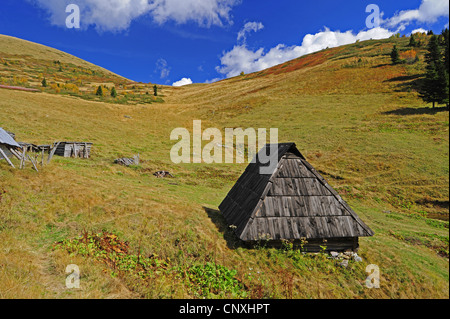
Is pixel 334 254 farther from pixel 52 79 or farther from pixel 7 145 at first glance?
pixel 52 79

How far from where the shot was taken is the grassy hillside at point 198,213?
5.88 m

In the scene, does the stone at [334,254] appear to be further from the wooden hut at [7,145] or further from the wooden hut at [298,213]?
the wooden hut at [7,145]

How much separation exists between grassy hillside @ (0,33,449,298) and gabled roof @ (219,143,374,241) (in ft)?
3.19

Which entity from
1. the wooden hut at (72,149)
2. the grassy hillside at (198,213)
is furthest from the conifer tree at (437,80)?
the wooden hut at (72,149)

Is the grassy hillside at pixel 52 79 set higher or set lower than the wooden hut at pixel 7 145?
higher

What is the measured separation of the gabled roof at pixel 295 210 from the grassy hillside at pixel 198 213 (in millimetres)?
972

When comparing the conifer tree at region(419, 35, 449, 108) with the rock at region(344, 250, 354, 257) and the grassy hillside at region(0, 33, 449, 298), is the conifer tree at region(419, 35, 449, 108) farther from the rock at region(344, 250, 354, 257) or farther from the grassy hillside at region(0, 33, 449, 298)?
the rock at region(344, 250, 354, 257)

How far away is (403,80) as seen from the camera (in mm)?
49938

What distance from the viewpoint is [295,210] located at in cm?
786

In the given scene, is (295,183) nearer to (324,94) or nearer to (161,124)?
(161,124)

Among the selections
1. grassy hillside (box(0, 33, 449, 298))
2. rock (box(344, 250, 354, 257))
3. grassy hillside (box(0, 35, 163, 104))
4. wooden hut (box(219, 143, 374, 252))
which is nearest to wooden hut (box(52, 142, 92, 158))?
grassy hillside (box(0, 33, 449, 298))

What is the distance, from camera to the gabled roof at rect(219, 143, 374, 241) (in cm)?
768
